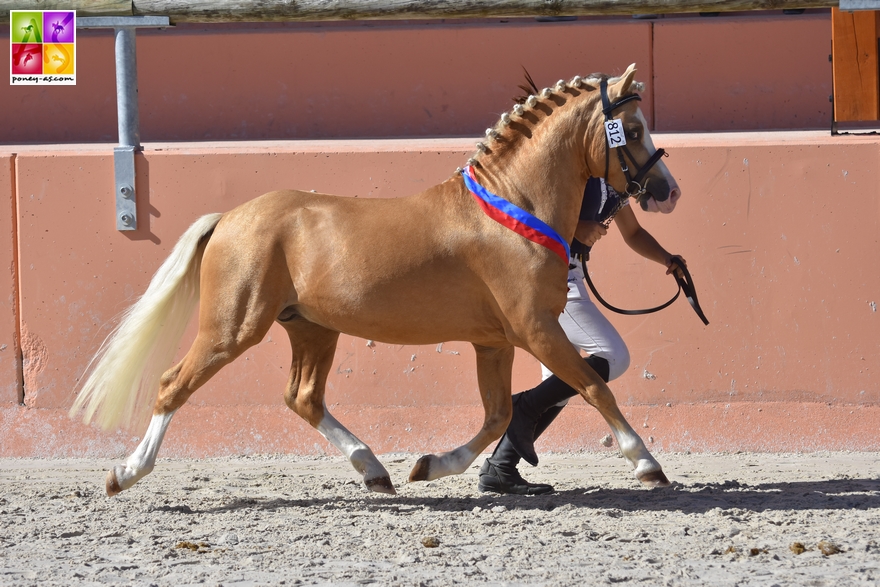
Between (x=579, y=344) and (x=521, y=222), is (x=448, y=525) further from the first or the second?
(x=521, y=222)

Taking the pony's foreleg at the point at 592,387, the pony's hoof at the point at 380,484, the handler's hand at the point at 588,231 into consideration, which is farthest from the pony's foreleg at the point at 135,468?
the handler's hand at the point at 588,231

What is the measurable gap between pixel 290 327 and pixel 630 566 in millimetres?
1968

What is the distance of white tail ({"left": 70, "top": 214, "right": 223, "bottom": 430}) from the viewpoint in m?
4.38

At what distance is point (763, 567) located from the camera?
323cm

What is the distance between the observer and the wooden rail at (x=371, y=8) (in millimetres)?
5016

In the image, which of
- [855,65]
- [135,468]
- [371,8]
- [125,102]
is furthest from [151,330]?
[855,65]

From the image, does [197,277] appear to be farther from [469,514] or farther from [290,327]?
→ [469,514]

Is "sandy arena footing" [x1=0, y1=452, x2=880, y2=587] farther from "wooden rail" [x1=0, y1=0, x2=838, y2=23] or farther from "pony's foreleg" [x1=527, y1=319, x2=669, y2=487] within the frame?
"wooden rail" [x1=0, y1=0, x2=838, y2=23]

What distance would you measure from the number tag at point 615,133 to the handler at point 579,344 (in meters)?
0.32

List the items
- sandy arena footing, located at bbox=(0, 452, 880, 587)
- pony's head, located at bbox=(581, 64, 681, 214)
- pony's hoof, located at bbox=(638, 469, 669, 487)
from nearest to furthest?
1. sandy arena footing, located at bbox=(0, 452, 880, 587)
2. pony's hoof, located at bbox=(638, 469, 669, 487)
3. pony's head, located at bbox=(581, 64, 681, 214)

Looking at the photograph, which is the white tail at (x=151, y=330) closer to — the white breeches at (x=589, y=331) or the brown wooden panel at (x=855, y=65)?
the white breeches at (x=589, y=331)

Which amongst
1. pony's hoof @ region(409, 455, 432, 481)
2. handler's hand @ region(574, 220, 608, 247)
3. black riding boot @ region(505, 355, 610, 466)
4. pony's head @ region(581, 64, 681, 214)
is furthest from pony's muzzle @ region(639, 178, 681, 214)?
pony's hoof @ region(409, 455, 432, 481)

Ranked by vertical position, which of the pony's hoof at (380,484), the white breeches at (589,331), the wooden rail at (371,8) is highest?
the wooden rail at (371,8)

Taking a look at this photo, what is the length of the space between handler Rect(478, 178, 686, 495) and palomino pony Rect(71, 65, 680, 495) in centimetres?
13
